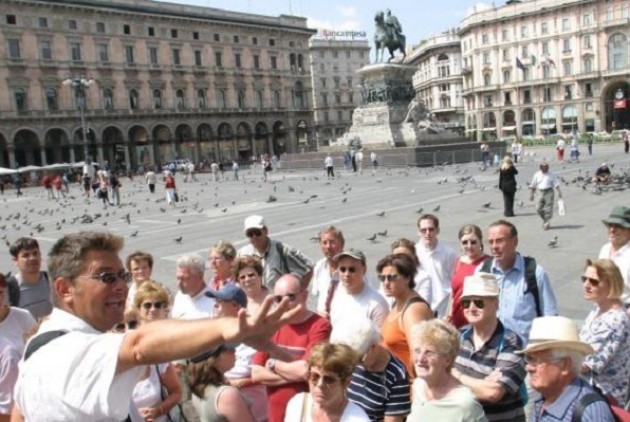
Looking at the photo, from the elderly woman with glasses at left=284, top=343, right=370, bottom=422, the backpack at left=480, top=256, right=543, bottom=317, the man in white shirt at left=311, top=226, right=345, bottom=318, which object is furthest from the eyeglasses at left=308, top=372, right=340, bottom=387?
the man in white shirt at left=311, top=226, right=345, bottom=318

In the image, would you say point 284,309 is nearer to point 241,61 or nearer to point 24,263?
point 24,263

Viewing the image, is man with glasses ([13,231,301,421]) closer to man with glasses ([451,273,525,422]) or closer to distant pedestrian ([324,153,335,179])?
man with glasses ([451,273,525,422])

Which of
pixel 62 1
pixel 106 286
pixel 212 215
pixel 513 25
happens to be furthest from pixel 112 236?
pixel 513 25

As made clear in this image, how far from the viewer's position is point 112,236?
7.47ft

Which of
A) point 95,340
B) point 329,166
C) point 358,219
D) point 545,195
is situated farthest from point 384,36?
point 95,340

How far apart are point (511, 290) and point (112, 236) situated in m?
3.15

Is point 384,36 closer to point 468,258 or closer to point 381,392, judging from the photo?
point 468,258

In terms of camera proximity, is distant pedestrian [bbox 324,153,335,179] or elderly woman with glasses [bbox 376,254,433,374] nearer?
elderly woman with glasses [bbox 376,254,433,374]

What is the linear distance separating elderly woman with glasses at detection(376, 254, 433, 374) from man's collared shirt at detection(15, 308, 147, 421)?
208 centimetres

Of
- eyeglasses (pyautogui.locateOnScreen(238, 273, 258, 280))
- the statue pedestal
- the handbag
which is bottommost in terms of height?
the handbag

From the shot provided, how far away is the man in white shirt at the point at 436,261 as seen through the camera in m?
5.74

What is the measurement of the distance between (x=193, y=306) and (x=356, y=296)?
1408mm

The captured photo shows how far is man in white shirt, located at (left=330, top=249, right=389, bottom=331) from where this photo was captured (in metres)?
4.36

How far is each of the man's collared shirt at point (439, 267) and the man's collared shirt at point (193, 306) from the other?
2.05 m
